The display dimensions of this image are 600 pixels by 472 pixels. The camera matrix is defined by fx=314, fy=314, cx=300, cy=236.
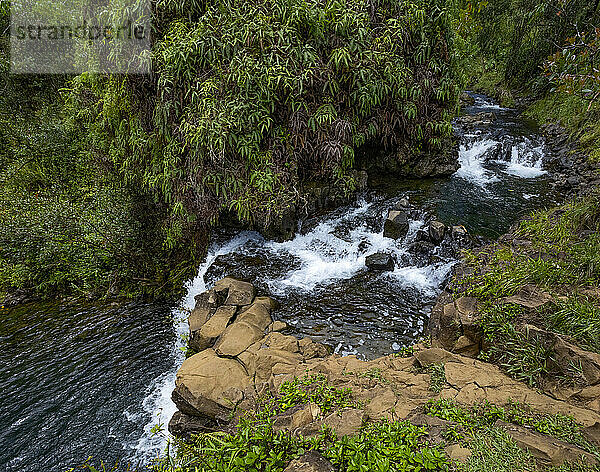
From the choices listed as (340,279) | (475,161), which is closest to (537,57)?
(475,161)

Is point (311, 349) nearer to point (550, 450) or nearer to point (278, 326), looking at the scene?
point (278, 326)

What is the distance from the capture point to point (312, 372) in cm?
395

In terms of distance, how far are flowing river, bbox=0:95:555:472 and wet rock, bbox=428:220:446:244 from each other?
0.86 feet

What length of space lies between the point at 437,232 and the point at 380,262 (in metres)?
1.53

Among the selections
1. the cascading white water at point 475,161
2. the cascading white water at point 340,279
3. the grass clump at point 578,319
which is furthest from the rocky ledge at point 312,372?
the cascading white water at point 475,161

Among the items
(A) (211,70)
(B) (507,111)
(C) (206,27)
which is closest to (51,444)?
(A) (211,70)

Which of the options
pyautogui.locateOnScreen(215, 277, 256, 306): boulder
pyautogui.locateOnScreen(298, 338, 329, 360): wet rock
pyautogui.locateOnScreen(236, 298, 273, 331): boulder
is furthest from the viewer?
pyautogui.locateOnScreen(215, 277, 256, 306): boulder

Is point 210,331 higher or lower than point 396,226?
lower

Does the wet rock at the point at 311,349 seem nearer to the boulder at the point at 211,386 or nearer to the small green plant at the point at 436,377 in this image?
the boulder at the point at 211,386

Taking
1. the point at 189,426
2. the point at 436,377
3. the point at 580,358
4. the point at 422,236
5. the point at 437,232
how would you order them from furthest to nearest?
the point at 422,236, the point at 437,232, the point at 189,426, the point at 436,377, the point at 580,358

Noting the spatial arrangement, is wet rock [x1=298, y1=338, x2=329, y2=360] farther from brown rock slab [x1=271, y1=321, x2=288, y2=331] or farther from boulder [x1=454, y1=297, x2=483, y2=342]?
boulder [x1=454, y1=297, x2=483, y2=342]

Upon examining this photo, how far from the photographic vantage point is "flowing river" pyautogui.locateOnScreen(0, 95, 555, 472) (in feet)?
→ 14.9

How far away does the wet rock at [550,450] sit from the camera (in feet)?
7.33

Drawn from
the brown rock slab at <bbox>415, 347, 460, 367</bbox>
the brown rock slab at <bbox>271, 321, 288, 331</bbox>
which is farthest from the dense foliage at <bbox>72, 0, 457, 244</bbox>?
the brown rock slab at <bbox>415, 347, 460, 367</bbox>
